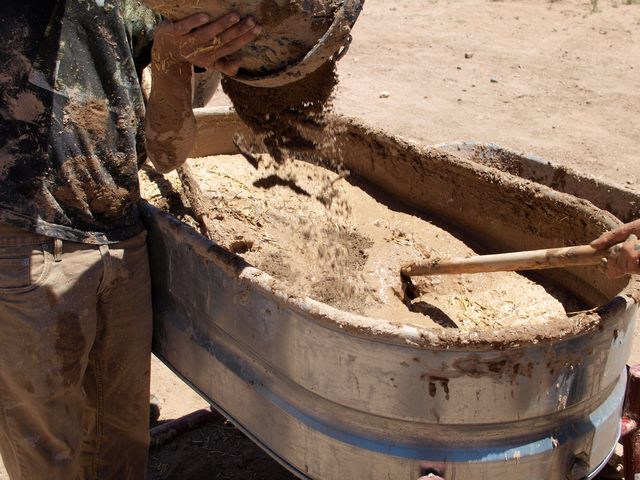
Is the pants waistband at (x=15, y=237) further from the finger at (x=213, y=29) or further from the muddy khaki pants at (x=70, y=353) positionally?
the finger at (x=213, y=29)

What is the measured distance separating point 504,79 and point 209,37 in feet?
21.5

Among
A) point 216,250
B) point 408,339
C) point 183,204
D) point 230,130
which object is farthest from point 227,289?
Result: point 230,130

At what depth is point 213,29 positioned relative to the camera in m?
2.01

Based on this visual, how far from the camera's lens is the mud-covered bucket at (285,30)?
79.0 inches

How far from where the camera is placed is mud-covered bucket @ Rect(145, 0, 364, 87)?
2.01m

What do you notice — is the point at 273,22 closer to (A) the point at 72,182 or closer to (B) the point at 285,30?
(B) the point at 285,30

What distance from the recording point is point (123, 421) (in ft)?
8.82

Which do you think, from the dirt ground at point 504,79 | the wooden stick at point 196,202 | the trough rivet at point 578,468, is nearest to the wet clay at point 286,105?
the wooden stick at point 196,202

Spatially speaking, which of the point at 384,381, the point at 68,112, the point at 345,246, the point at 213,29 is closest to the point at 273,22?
the point at 213,29

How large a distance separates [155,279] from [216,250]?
497mm

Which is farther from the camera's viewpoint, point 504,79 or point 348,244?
point 504,79

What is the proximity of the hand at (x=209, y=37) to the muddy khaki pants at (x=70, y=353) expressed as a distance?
2.24 feet

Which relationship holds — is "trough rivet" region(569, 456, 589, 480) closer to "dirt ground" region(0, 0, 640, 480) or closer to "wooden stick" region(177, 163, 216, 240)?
"wooden stick" region(177, 163, 216, 240)

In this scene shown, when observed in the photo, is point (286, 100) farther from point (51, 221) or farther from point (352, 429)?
point (352, 429)
